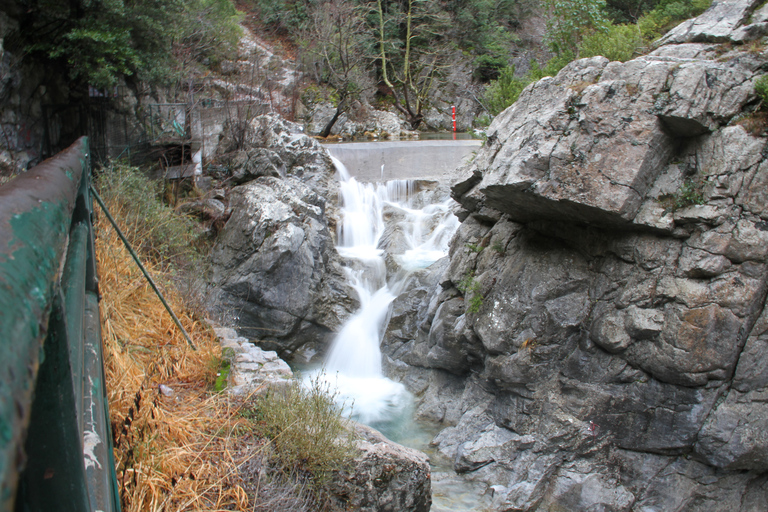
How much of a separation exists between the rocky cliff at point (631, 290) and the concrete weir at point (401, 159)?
7.14 metres

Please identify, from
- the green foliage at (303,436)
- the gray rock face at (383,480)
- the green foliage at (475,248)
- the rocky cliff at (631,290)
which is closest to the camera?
the green foliage at (303,436)

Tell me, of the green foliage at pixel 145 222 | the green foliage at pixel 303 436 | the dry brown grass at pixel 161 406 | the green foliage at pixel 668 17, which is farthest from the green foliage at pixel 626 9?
the green foliage at pixel 303 436

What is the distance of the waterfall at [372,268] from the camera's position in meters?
8.65

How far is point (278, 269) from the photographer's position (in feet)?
33.1

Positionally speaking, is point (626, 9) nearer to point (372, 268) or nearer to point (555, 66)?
point (555, 66)

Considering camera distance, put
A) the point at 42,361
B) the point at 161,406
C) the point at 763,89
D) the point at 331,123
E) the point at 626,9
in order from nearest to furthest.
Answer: the point at 42,361
the point at 161,406
the point at 763,89
the point at 626,9
the point at 331,123

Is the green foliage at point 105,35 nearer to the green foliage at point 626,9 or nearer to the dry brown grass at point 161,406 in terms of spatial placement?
the dry brown grass at point 161,406

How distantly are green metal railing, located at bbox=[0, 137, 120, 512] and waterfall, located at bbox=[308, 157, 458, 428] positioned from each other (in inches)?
261

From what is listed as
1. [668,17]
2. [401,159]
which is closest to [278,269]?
[401,159]

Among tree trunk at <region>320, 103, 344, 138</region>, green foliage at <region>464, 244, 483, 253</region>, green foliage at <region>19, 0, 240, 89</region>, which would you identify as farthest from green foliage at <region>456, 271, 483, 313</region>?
tree trunk at <region>320, 103, 344, 138</region>

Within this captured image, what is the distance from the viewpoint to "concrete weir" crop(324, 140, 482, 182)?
47.7 feet

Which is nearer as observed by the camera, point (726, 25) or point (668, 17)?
point (726, 25)

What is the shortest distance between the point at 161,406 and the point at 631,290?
5211mm

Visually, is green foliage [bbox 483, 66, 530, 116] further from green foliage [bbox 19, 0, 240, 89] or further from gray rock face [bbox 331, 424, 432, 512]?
gray rock face [bbox 331, 424, 432, 512]
